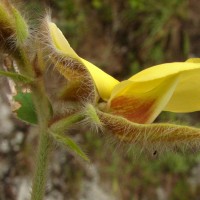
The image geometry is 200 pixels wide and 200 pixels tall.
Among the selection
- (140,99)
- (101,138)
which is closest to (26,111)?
(140,99)

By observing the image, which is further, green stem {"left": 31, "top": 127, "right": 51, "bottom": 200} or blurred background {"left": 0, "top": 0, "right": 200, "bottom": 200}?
blurred background {"left": 0, "top": 0, "right": 200, "bottom": 200}

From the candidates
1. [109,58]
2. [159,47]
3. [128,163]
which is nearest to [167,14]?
[159,47]

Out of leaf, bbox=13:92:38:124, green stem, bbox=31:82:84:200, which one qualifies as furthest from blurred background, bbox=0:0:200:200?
green stem, bbox=31:82:84:200

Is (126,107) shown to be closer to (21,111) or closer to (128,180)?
(21,111)

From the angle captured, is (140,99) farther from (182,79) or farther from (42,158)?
(42,158)

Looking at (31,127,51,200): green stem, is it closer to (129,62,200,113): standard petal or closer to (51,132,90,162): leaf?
(51,132,90,162): leaf

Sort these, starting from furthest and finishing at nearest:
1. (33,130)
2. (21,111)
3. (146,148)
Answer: (33,130) → (21,111) → (146,148)

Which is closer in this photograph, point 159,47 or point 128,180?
point 128,180
